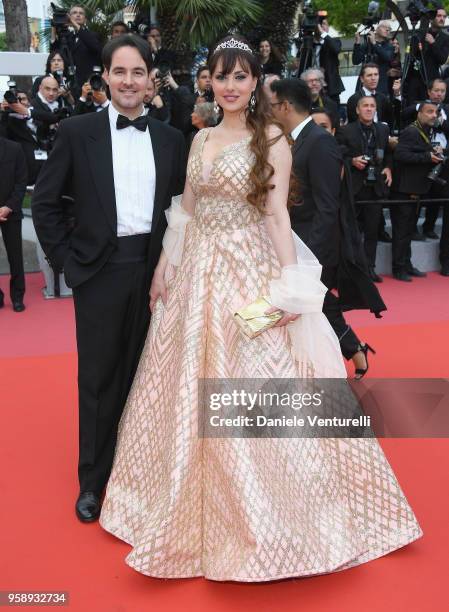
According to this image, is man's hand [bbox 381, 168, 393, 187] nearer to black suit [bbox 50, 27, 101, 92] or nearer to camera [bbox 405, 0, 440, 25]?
camera [bbox 405, 0, 440, 25]

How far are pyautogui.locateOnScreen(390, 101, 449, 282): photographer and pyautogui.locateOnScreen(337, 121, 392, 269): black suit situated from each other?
0.19 m

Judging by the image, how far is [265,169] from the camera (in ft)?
9.10

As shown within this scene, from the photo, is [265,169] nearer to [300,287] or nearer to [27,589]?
[300,287]

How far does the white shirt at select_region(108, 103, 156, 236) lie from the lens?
302cm

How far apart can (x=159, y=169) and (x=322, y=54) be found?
7.04 m

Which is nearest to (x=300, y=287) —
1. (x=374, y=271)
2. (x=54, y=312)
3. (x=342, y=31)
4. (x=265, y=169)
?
(x=265, y=169)

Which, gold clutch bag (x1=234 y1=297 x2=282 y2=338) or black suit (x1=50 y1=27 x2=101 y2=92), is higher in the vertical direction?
black suit (x1=50 y1=27 x2=101 y2=92)

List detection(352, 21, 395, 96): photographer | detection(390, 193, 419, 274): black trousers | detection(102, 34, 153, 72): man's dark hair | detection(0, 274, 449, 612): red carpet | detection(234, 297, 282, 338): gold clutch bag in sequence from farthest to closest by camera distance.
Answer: detection(352, 21, 395, 96): photographer, detection(390, 193, 419, 274): black trousers, detection(102, 34, 153, 72): man's dark hair, detection(234, 297, 282, 338): gold clutch bag, detection(0, 274, 449, 612): red carpet

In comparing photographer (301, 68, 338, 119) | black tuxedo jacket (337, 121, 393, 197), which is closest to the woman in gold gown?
black tuxedo jacket (337, 121, 393, 197)

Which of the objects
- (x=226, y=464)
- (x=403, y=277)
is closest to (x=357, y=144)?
(x=403, y=277)

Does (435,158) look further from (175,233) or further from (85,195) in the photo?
(85,195)

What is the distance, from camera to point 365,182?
742cm

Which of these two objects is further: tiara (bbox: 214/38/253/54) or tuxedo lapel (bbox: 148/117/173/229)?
tuxedo lapel (bbox: 148/117/173/229)

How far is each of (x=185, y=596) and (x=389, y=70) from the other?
8316 mm
